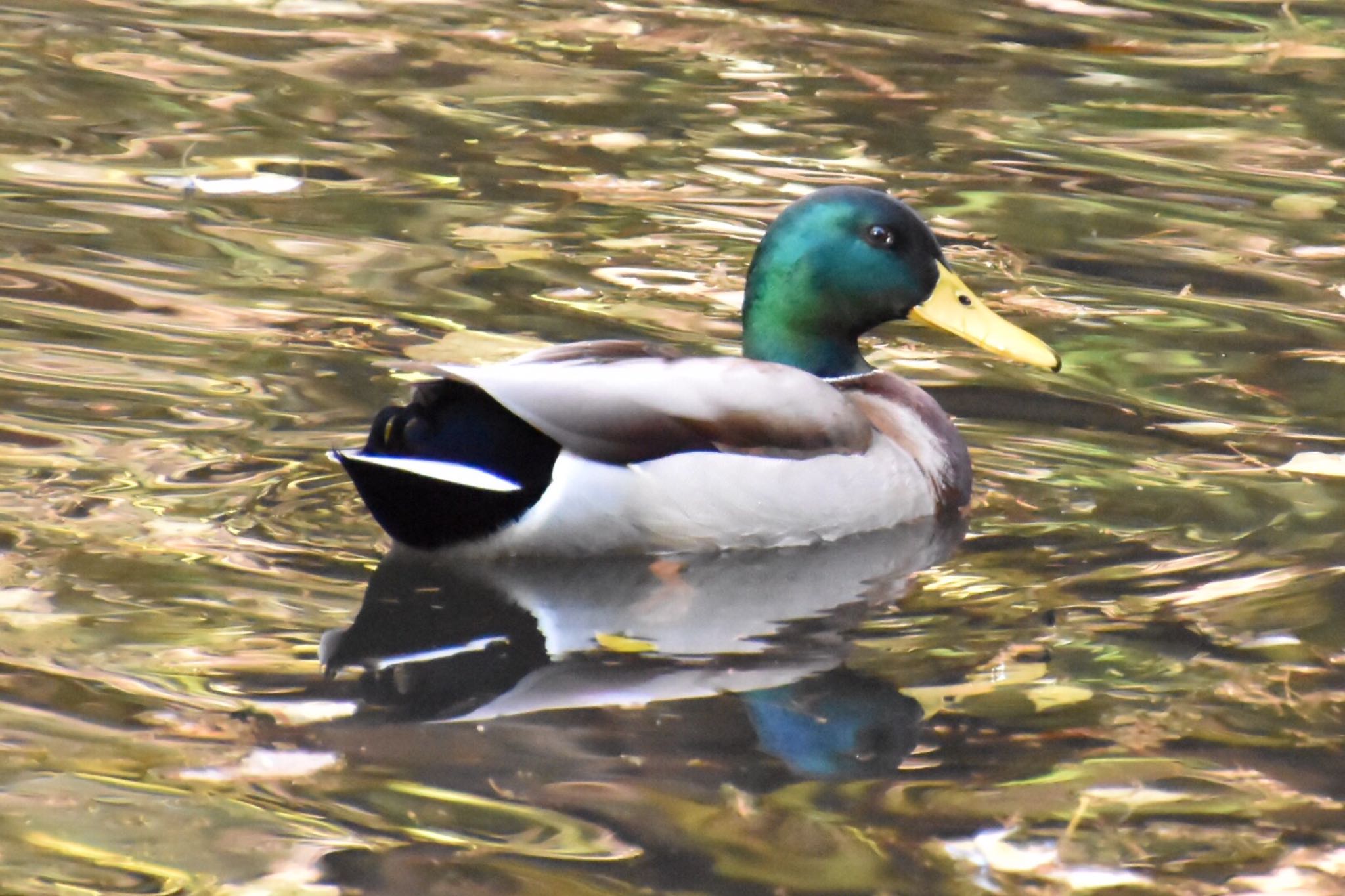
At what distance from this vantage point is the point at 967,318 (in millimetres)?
6465

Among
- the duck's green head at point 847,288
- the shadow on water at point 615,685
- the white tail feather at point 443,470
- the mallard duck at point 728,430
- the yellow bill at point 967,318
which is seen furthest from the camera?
the yellow bill at point 967,318

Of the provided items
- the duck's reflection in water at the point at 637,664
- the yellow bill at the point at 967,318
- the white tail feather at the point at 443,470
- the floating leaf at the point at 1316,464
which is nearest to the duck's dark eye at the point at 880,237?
the yellow bill at the point at 967,318

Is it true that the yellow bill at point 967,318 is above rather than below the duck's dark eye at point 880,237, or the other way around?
below

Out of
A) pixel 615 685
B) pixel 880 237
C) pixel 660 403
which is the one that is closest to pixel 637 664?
pixel 615 685

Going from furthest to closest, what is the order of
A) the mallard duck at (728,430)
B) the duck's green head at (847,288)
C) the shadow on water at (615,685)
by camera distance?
1. the duck's green head at (847,288)
2. the mallard duck at (728,430)
3. the shadow on water at (615,685)

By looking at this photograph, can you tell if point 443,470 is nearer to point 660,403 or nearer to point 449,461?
point 449,461

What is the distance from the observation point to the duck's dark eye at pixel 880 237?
20.7ft

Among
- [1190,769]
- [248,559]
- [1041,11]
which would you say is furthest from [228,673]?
[1041,11]

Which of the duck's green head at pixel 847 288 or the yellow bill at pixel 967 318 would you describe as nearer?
the duck's green head at pixel 847 288

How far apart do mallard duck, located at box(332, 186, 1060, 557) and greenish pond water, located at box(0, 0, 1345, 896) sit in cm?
13

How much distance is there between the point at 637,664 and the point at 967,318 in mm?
1983

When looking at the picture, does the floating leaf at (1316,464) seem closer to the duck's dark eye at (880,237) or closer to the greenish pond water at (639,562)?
the greenish pond water at (639,562)

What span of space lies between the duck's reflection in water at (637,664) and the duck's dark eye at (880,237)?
32.7 inches

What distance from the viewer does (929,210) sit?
9.07 metres
